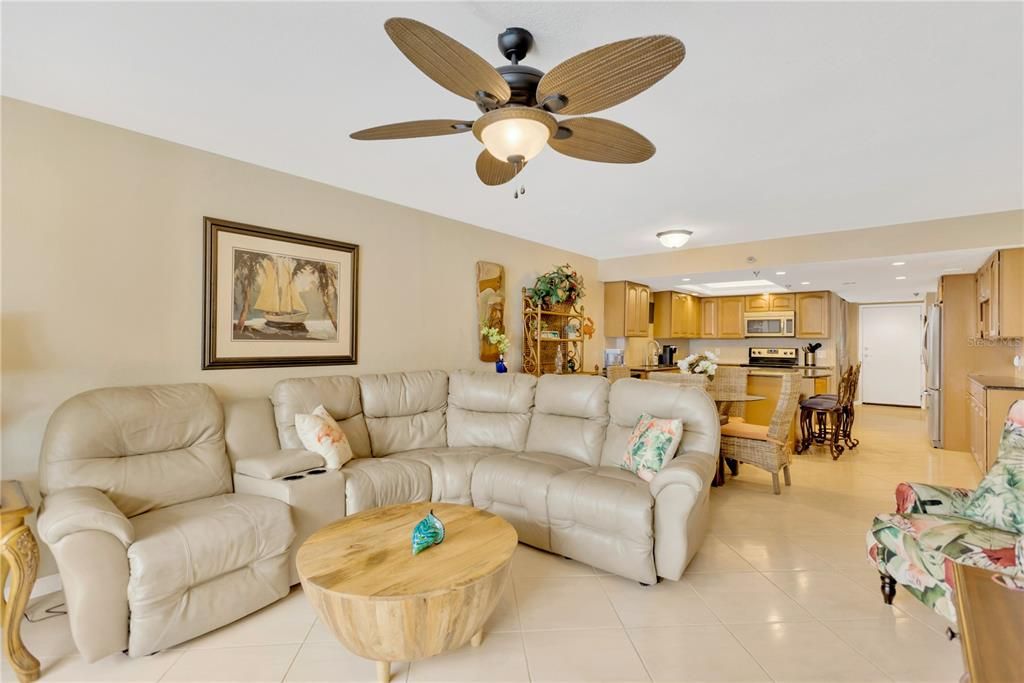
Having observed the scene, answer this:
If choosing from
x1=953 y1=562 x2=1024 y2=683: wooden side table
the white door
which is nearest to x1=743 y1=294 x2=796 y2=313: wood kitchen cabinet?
the white door

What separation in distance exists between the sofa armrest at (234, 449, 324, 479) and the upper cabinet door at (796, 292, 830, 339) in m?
7.21

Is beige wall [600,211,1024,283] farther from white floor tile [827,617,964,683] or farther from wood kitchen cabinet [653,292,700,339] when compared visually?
white floor tile [827,617,964,683]

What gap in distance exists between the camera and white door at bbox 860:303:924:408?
850 cm

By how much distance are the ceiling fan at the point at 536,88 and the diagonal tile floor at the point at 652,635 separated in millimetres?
1989

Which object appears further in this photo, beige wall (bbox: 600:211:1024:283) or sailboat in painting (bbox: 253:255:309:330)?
beige wall (bbox: 600:211:1024:283)

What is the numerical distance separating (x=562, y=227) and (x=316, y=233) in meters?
2.33

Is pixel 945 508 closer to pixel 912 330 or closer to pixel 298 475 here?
pixel 298 475

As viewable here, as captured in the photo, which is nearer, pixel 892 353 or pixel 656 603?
pixel 656 603

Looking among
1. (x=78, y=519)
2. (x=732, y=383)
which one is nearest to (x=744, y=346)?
(x=732, y=383)

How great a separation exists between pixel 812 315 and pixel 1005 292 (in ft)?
9.75

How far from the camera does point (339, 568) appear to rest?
1.76m

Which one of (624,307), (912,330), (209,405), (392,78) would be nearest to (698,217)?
(624,307)

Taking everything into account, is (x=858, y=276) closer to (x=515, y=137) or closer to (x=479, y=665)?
(x=515, y=137)

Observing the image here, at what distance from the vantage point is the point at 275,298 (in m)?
3.18
